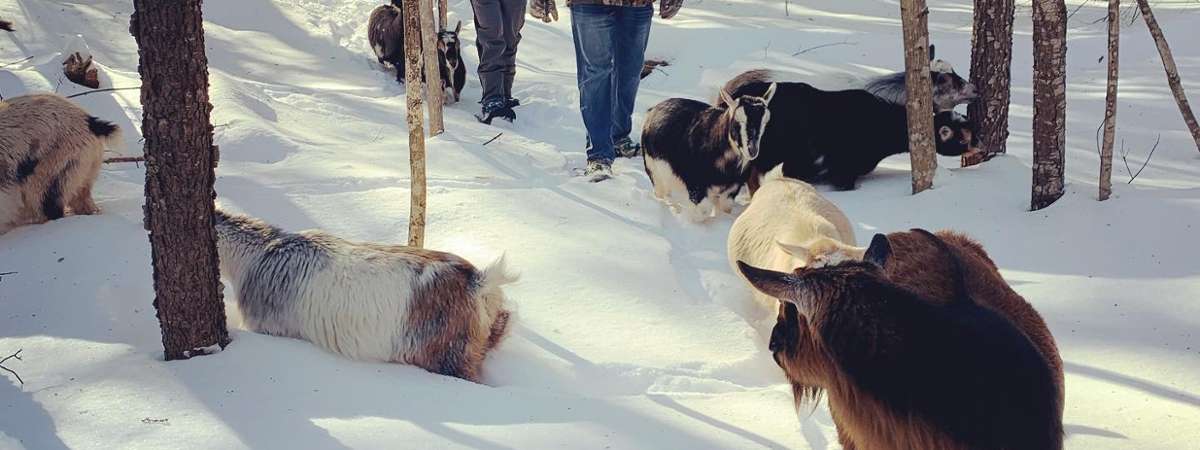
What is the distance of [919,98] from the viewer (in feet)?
20.7

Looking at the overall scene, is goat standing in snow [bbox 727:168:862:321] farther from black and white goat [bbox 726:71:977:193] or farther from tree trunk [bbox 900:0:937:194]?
black and white goat [bbox 726:71:977:193]

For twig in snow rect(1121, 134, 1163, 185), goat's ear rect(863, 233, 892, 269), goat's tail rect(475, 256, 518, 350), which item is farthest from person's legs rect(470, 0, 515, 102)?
goat's ear rect(863, 233, 892, 269)

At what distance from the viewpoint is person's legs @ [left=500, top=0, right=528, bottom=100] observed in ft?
29.8

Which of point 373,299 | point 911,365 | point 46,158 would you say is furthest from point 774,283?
point 46,158

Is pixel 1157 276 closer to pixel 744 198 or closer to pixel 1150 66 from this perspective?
pixel 744 198

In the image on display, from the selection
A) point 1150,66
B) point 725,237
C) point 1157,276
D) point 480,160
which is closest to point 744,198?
point 725,237

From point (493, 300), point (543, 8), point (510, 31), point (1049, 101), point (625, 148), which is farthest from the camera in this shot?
point (510, 31)

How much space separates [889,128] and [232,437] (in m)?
5.57

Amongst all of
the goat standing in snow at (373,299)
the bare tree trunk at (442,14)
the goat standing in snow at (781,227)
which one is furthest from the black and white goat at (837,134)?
the bare tree trunk at (442,14)

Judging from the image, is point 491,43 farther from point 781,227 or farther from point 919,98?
point 781,227

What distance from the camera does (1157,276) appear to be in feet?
15.0

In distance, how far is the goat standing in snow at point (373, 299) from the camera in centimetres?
425

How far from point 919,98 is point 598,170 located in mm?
2192

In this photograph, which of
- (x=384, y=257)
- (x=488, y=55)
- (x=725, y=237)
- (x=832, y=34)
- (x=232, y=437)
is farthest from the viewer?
(x=832, y=34)
